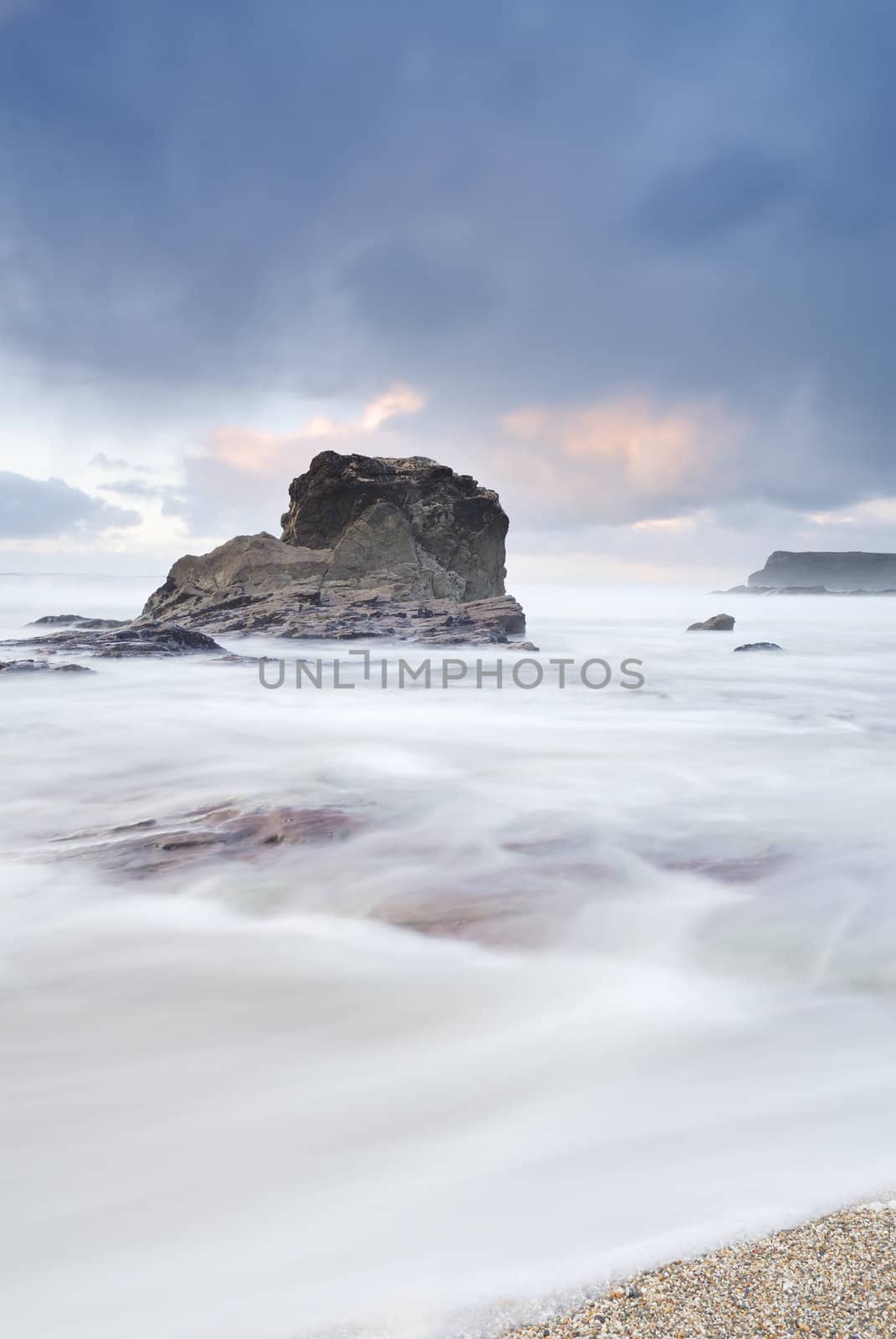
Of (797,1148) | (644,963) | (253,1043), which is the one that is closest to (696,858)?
(644,963)

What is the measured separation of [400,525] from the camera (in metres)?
23.3

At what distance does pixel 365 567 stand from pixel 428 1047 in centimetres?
2089

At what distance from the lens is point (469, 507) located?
25969 mm

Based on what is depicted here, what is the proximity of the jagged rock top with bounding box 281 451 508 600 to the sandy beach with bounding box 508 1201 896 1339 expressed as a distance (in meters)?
19.6

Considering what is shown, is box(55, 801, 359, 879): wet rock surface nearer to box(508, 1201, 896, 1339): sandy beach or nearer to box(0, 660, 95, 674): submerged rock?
box(508, 1201, 896, 1339): sandy beach

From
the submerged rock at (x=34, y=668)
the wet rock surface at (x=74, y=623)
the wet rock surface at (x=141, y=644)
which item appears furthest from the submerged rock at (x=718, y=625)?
the submerged rock at (x=34, y=668)

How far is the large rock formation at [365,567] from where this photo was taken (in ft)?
60.3

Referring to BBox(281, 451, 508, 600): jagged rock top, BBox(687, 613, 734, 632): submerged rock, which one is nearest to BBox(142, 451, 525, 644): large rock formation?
BBox(281, 451, 508, 600): jagged rock top

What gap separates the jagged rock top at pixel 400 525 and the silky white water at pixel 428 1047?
55.7 ft

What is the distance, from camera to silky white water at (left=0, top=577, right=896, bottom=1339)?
5.04ft

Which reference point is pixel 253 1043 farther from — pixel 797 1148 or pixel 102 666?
pixel 102 666

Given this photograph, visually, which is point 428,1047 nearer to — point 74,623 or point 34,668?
point 34,668

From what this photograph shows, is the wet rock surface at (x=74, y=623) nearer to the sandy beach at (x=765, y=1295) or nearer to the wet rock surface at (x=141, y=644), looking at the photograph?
the wet rock surface at (x=141, y=644)

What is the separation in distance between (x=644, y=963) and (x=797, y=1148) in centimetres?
104
